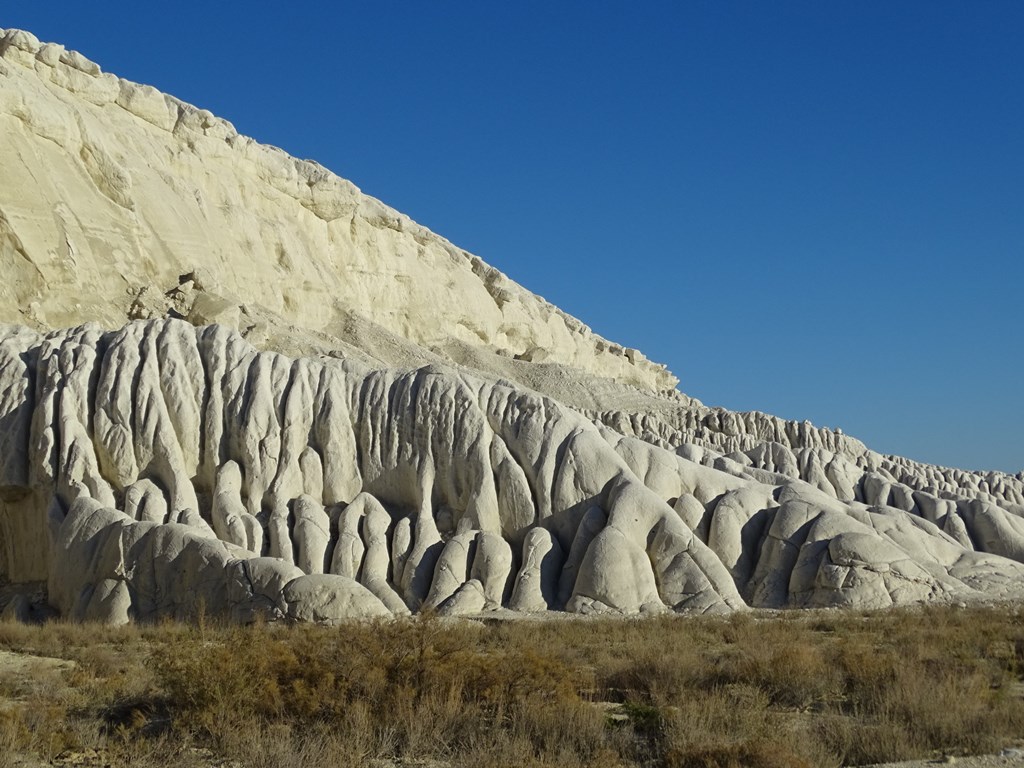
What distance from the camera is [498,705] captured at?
1055 cm

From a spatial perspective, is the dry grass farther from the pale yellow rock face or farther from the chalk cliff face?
the pale yellow rock face

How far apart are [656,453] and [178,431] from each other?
9720mm

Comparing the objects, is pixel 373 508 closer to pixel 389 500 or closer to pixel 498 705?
pixel 389 500

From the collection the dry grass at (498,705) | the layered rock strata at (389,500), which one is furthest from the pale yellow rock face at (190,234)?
the dry grass at (498,705)

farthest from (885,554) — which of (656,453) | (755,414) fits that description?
(755,414)

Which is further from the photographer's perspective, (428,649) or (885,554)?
(885,554)

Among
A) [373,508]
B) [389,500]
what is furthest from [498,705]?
[389,500]

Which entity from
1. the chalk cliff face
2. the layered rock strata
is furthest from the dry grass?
the layered rock strata

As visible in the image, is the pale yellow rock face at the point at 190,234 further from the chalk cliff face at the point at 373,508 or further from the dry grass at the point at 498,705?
the dry grass at the point at 498,705

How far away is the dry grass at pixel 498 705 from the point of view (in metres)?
9.31

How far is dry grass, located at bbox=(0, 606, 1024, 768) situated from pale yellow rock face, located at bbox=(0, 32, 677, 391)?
29.6 meters

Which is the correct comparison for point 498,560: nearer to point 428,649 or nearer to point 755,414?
point 428,649

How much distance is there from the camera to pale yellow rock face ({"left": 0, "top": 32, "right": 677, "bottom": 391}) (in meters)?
40.8

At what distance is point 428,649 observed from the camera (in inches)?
444
